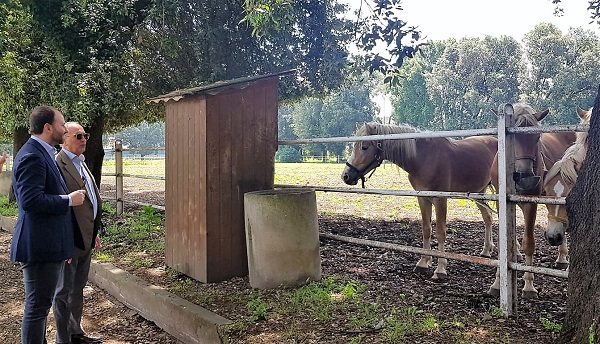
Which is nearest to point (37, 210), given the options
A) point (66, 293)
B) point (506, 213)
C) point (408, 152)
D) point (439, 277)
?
point (66, 293)

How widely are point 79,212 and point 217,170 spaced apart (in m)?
1.68

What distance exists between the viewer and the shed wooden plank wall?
5.16m

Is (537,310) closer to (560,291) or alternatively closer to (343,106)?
(560,291)

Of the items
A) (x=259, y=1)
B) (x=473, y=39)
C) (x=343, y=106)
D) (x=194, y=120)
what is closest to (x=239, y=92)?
(x=194, y=120)

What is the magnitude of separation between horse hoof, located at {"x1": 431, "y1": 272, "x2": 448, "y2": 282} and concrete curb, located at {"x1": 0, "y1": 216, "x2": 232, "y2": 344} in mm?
2549

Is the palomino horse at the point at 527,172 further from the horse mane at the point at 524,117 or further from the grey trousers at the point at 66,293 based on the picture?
the grey trousers at the point at 66,293

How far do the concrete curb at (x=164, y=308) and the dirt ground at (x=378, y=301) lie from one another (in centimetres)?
10

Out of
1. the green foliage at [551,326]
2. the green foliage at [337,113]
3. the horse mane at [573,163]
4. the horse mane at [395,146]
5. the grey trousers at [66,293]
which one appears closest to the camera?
the green foliage at [551,326]

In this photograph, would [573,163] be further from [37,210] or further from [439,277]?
[37,210]

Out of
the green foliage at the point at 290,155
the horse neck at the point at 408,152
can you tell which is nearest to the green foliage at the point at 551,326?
the horse neck at the point at 408,152

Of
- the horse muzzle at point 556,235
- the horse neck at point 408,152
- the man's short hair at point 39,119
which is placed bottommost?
the horse muzzle at point 556,235

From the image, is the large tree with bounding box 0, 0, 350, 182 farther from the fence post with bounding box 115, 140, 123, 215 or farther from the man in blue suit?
the man in blue suit

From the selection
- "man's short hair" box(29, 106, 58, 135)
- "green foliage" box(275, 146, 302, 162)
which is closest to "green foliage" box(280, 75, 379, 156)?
"green foliage" box(275, 146, 302, 162)

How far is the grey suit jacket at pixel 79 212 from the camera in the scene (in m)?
3.81
